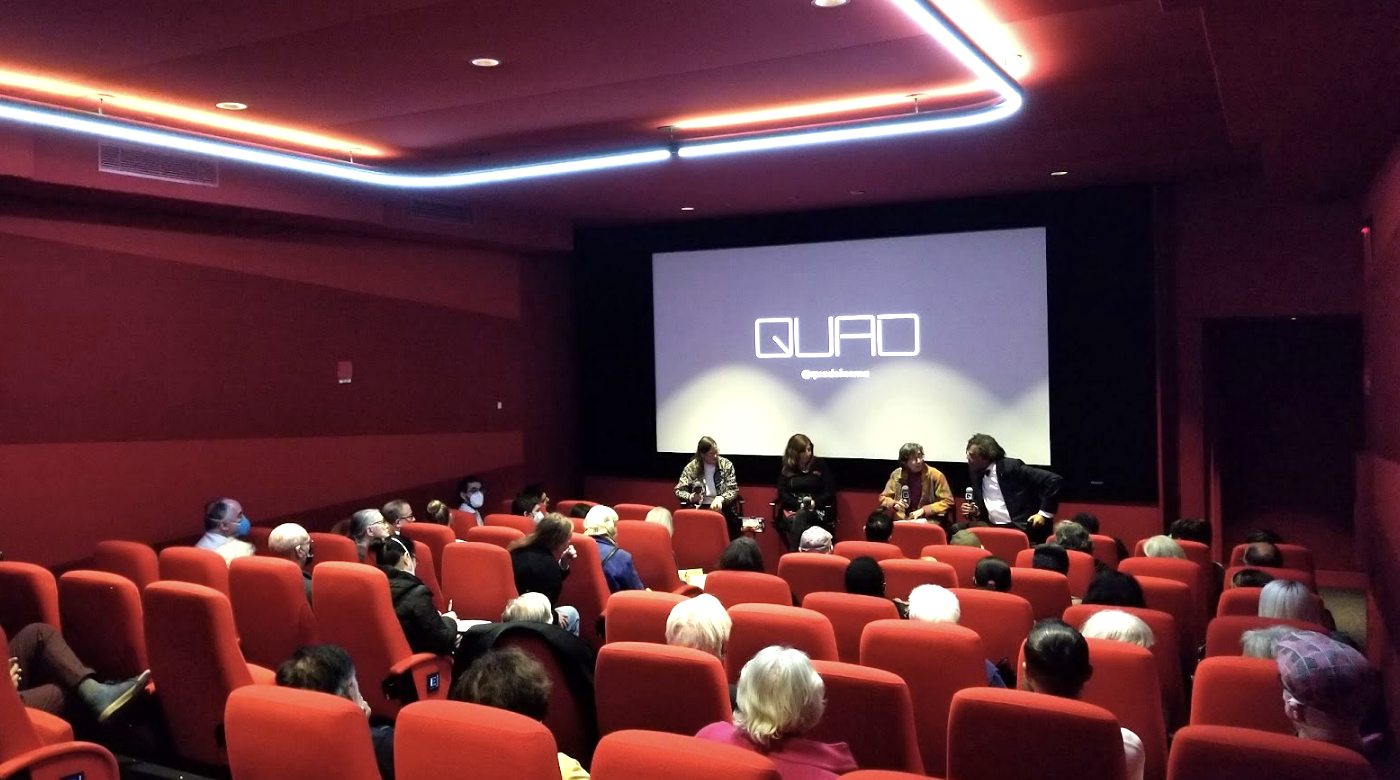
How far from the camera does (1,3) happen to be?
4043mm

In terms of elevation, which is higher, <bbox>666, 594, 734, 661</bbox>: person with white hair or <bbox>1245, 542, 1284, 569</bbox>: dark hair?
<bbox>666, 594, 734, 661</bbox>: person with white hair

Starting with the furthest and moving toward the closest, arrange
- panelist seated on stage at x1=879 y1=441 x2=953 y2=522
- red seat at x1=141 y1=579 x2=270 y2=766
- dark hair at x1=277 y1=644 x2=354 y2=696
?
panelist seated on stage at x1=879 y1=441 x2=953 y2=522
red seat at x1=141 y1=579 x2=270 y2=766
dark hair at x1=277 y1=644 x2=354 y2=696

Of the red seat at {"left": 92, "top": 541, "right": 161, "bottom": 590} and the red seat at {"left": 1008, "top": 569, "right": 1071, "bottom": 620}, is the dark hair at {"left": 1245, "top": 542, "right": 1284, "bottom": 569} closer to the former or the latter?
the red seat at {"left": 1008, "top": 569, "right": 1071, "bottom": 620}

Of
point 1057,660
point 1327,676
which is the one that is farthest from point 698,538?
point 1327,676

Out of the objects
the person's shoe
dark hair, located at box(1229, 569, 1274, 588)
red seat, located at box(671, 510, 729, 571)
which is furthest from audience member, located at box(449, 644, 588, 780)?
red seat, located at box(671, 510, 729, 571)

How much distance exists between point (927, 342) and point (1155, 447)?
1999 millimetres

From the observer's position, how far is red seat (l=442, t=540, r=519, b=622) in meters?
4.95

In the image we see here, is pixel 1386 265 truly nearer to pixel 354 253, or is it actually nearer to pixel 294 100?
pixel 294 100

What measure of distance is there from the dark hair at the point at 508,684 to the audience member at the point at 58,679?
189 centimetres

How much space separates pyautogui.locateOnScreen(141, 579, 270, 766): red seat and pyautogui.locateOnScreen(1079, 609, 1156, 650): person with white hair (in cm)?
289

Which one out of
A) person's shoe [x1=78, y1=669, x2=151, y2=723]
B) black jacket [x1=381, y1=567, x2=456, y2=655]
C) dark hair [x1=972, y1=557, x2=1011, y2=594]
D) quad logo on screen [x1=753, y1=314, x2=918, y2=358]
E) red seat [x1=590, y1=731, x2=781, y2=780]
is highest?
quad logo on screen [x1=753, y1=314, x2=918, y2=358]

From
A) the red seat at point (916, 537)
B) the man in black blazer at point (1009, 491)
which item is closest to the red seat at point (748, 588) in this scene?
the red seat at point (916, 537)

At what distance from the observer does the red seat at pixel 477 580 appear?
4.95 m

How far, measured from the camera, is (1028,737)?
2359 mm
